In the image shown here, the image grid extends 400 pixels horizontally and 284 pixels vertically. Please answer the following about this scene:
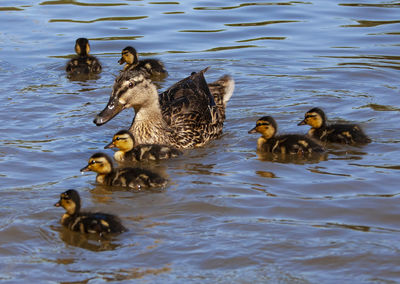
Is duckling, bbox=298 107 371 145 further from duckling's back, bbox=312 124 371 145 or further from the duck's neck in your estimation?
the duck's neck

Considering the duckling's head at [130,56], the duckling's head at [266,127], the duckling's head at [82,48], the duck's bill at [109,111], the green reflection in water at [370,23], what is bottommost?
the duckling's head at [266,127]

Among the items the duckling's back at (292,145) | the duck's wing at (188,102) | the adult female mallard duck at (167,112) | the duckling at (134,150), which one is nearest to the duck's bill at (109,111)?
the adult female mallard duck at (167,112)

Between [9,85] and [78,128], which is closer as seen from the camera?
[78,128]

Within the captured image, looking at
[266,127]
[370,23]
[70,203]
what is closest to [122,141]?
[266,127]

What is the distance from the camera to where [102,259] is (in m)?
5.06

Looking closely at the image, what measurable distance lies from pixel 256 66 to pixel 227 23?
222 cm

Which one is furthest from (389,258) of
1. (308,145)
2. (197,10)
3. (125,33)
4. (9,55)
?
(197,10)

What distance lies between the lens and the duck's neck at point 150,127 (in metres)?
7.54

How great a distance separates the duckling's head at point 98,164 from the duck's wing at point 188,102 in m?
1.38

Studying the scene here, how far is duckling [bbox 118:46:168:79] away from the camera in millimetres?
9891

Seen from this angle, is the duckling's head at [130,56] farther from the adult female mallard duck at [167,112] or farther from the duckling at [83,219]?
the duckling at [83,219]

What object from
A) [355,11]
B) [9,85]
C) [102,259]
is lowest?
[102,259]

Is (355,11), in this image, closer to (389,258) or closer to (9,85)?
(9,85)

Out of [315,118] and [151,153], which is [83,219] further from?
[315,118]
